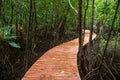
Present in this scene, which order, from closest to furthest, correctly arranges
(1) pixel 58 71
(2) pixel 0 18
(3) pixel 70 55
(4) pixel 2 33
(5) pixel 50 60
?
(1) pixel 58 71
(4) pixel 2 33
(5) pixel 50 60
(3) pixel 70 55
(2) pixel 0 18

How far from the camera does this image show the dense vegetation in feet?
18.7

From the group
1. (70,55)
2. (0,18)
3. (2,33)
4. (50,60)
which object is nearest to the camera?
(2,33)

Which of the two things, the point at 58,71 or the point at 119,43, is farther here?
the point at 119,43

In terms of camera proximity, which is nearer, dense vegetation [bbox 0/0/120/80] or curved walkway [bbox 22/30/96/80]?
curved walkway [bbox 22/30/96/80]

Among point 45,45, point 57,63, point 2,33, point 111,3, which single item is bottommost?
point 45,45

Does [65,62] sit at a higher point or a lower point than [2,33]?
lower

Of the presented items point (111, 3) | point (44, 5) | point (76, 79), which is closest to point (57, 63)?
point (76, 79)

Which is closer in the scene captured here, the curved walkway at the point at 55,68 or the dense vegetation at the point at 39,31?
the curved walkway at the point at 55,68

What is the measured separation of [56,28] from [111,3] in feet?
10.4

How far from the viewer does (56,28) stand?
28.3ft

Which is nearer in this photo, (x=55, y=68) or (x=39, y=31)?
(x=55, y=68)

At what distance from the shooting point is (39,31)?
8367 millimetres

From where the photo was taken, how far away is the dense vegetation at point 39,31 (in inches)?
225

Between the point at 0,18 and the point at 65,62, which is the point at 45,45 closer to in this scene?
the point at 0,18
